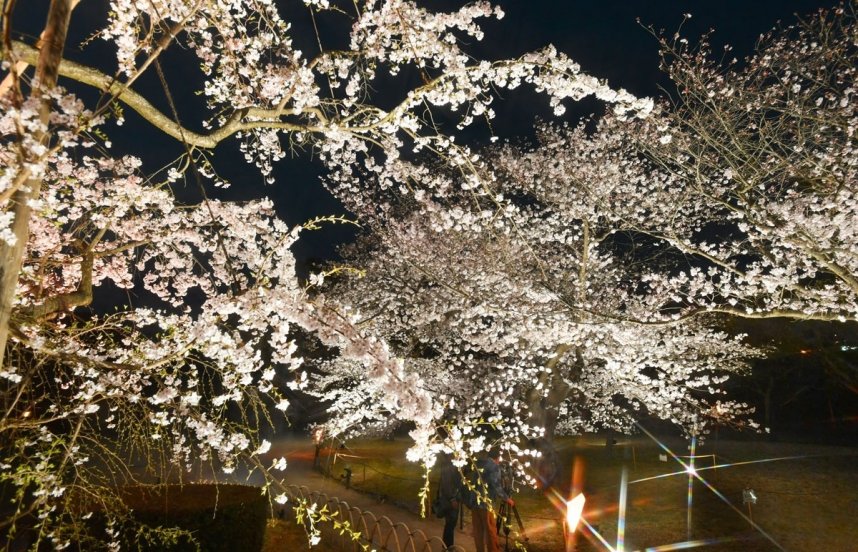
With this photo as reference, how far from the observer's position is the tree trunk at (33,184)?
2.53 m

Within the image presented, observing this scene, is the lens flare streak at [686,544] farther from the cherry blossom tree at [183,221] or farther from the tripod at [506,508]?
the cherry blossom tree at [183,221]

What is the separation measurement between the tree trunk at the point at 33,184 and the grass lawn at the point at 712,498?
27.9ft

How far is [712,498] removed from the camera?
11547mm

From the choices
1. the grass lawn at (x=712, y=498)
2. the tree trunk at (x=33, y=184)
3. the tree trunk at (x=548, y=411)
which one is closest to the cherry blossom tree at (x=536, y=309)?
the tree trunk at (x=548, y=411)

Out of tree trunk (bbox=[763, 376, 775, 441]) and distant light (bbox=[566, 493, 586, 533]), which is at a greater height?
tree trunk (bbox=[763, 376, 775, 441])

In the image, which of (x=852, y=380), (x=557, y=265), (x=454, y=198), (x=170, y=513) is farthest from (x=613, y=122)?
(x=852, y=380)

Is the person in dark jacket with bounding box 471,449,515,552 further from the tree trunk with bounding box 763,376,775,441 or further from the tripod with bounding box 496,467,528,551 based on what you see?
the tree trunk with bounding box 763,376,775,441

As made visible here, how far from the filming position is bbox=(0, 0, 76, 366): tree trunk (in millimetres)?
2525

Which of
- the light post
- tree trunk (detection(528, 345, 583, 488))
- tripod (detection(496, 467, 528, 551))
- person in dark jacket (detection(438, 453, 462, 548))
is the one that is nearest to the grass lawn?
tripod (detection(496, 467, 528, 551))

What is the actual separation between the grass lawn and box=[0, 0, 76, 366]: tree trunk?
851 cm

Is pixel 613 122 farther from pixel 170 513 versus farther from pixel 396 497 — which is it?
pixel 170 513

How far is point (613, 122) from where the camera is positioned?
43.1ft

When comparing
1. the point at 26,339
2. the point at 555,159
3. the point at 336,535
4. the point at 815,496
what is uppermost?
the point at 555,159

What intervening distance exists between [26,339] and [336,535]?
24.4ft
